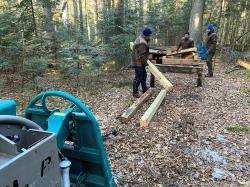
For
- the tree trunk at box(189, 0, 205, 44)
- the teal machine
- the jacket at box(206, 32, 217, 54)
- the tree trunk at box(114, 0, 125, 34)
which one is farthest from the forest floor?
the tree trunk at box(189, 0, 205, 44)

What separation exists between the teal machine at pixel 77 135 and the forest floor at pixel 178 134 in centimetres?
143

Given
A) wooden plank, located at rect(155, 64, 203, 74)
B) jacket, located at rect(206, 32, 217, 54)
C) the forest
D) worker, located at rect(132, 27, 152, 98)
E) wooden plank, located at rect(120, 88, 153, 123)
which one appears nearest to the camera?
the forest

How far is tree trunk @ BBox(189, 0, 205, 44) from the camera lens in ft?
54.5

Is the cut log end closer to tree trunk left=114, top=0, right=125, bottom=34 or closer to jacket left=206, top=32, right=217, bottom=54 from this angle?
jacket left=206, top=32, right=217, bottom=54

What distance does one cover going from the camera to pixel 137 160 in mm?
5273

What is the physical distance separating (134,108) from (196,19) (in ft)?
37.4

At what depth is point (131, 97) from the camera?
932cm

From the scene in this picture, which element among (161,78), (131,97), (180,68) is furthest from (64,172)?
(180,68)

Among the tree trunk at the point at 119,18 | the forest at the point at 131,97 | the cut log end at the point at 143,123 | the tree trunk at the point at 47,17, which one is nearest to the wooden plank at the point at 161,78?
the forest at the point at 131,97

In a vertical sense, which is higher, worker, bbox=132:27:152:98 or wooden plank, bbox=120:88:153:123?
worker, bbox=132:27:152:98

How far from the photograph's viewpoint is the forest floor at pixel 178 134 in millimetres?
4873

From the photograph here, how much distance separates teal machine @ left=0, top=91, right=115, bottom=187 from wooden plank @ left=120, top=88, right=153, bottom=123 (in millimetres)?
3703

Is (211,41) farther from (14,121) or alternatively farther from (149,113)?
(14,121)

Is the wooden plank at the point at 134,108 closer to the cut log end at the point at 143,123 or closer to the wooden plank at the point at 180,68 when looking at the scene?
the cut log end at the point at 143,123
